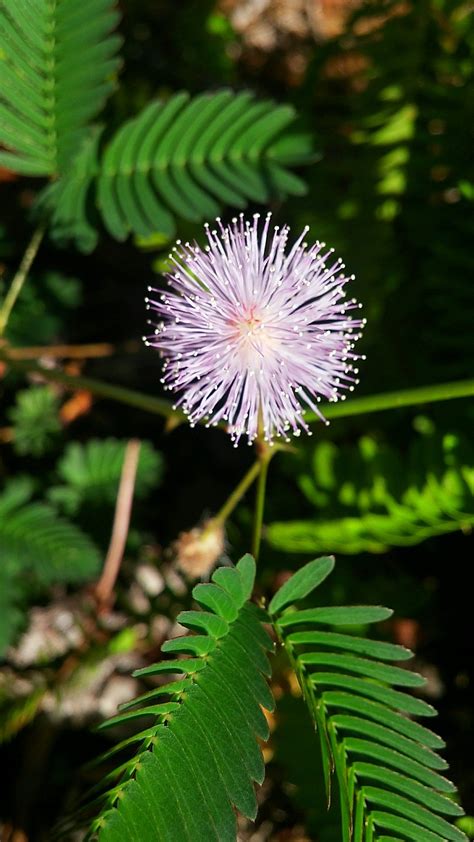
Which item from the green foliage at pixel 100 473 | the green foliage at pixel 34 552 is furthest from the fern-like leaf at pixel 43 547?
the green foliage at pixel 100 473

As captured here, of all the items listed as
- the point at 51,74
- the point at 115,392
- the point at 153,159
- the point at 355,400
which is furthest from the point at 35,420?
the point at 355,400

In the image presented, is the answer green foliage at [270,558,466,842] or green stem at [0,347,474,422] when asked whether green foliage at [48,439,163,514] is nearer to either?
green stem at [0,347,474,422]

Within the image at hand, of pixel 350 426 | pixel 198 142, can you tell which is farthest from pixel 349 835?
pixel 198 142

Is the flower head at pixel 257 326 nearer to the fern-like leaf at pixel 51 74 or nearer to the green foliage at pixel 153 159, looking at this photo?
the green foliage at pixel 153 159

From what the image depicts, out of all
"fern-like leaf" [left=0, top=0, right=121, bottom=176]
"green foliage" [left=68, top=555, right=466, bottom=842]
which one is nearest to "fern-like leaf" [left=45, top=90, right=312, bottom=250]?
"fern-like leaf" [left=0, top=0, right=121, bottom=176]

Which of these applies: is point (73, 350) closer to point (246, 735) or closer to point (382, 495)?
point (382, 495)

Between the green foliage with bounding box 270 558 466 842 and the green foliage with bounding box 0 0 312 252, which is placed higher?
the green foliage with bounding box 0 0 312 252

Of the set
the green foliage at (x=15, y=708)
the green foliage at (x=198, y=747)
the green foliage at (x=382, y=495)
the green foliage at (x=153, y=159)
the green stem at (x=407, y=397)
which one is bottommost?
the green foliage at (x=15, y=708)
